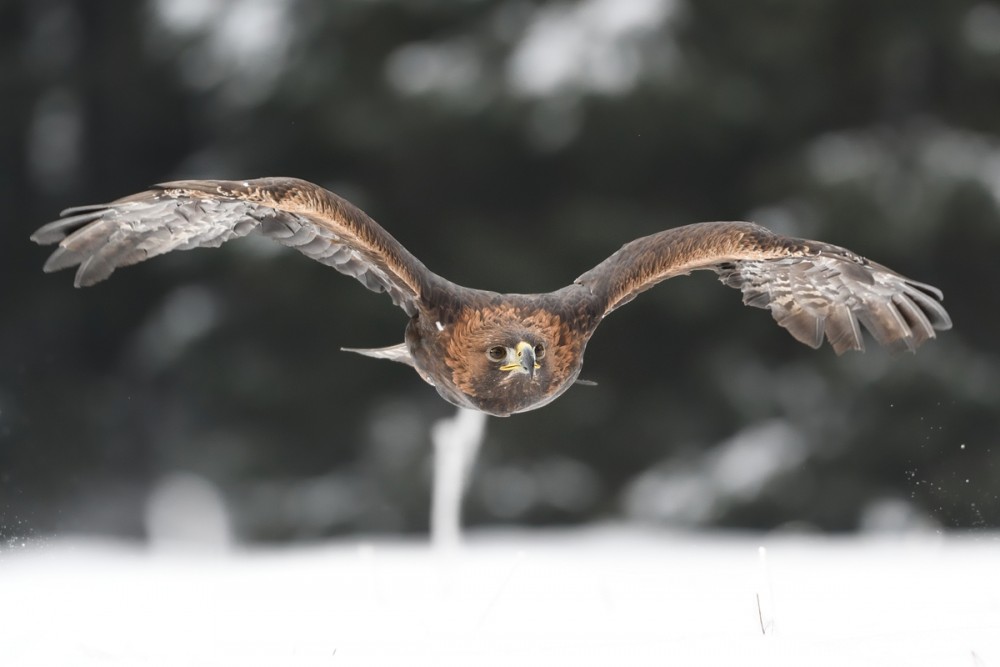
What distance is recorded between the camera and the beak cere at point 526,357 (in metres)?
3.60

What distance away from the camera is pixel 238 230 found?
3.93m

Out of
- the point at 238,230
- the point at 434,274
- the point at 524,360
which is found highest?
the point at 238,230

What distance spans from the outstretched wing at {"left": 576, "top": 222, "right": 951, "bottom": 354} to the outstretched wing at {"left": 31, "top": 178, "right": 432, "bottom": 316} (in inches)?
30.9

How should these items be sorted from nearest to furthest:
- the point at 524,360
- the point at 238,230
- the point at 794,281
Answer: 1. the point at 524,360
2. the point at 238,230
3. the point at 794,281

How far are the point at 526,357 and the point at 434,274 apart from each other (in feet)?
1.93

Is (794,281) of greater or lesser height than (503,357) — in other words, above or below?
above

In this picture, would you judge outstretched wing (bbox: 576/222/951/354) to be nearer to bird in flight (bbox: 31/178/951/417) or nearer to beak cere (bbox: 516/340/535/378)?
bird in flight (bbox: 31/178/951/417)

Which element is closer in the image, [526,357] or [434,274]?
[526,357]

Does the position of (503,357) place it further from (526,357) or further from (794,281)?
(794,281)

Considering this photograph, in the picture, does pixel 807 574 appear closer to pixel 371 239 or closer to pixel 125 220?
pixel 371 239

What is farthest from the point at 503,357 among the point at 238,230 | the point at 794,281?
the point at 794,281

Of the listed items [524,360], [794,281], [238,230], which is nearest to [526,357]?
[524,360]

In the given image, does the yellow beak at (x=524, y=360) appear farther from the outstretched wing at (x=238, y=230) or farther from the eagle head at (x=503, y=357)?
the outstretched wing at (x=238, y=230)

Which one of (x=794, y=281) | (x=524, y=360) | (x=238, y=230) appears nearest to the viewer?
(x=524, y=360)
